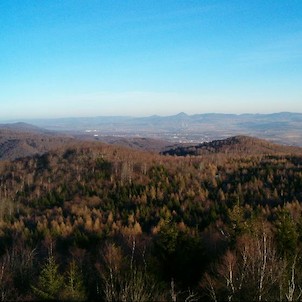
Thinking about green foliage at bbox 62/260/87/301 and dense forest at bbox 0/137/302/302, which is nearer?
green foliage at bbox 62/260/87/301

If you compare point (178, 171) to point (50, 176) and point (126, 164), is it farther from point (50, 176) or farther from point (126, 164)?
point (50, 176)

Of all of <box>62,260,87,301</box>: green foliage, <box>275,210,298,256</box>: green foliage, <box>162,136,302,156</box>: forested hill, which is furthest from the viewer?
<box>162,136,302,156</box>: forested hill

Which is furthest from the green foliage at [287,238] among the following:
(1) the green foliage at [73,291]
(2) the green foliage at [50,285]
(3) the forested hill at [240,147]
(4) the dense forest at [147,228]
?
(3) the forested hill at [240,147]

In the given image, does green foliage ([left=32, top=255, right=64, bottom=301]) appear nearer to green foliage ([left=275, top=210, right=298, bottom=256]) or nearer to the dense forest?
the dense forest

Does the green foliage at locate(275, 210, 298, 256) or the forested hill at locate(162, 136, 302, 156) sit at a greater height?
the green foliage at locate(275, 210, 298, 256)

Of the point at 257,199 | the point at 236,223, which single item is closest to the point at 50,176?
the point at 257,199

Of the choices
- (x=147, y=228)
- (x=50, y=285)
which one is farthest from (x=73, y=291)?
(x=147, y=228)

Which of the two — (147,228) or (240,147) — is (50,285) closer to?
(147,228)

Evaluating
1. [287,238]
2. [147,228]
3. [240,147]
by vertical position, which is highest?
[287,238]

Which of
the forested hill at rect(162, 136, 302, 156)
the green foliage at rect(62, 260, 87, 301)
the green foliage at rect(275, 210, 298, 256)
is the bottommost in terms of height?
the forested hill at rect(162, 136, 302, 156)

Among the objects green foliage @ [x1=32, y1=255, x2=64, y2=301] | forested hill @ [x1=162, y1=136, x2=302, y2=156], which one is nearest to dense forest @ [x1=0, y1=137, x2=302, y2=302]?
green foliage @ [x1=32, y1=255, x2=64, y2=301]
